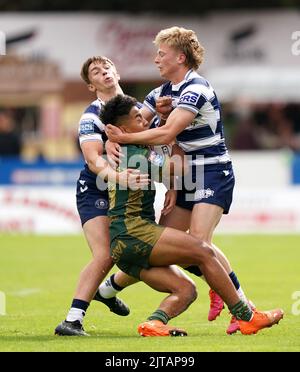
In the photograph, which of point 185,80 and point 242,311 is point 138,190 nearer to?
point 185,80

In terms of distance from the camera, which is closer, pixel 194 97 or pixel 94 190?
pixel 194 97

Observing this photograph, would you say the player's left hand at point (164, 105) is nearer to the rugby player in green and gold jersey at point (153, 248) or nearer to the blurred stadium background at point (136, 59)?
the rugby player in green and gold jersey at point (153, 248)

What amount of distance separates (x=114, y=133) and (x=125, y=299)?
3964 millimetres

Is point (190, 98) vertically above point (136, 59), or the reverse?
point (136, 59)

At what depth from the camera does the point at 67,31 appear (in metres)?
32.8

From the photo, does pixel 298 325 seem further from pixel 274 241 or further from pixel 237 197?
pixel 237 197

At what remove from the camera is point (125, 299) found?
44.1 ft

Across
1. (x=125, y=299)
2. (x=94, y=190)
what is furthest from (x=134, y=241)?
(x=125, y=299)

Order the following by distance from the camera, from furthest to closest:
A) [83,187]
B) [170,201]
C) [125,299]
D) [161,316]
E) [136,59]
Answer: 1. [136,59]
2. [125,299]
3. [83,187]
4. [170,201]
5. [161,316]

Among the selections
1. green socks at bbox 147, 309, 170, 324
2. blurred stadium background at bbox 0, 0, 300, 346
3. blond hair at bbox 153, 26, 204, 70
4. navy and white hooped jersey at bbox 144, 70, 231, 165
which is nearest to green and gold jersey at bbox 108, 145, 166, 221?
navy and white hooped jersey at bbox 144, 70, 231, 165

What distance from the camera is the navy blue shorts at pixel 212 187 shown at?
10172 millimetres

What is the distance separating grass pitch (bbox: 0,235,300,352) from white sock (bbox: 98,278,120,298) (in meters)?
0.27

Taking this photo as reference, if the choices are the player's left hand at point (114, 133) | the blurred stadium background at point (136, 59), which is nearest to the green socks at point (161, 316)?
the player's left hand at point (114, 133)

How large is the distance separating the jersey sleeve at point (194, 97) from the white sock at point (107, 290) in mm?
2079
